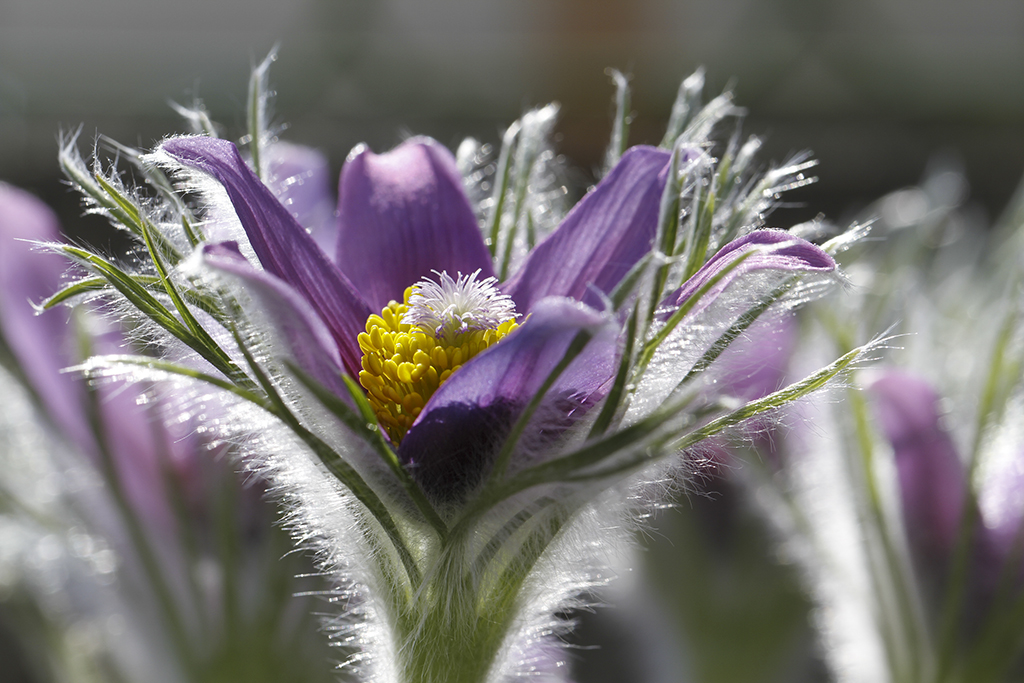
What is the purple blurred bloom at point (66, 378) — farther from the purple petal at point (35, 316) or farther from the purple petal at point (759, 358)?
the purple petal at point (759, 358)

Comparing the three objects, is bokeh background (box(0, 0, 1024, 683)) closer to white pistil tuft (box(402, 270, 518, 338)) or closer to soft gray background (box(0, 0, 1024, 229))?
soft gray background (box(0, 0, 1024, 229))

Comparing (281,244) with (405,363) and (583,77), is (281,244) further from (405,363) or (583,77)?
(583,77)

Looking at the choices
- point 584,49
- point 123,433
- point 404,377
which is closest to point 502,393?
point 404,377

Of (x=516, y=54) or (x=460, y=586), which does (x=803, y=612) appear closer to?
(x=460, y=586)

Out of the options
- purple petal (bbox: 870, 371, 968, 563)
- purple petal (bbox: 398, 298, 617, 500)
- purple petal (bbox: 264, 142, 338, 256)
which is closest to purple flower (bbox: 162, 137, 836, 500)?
purple petal (bbox: 398, 298, 617, 500)

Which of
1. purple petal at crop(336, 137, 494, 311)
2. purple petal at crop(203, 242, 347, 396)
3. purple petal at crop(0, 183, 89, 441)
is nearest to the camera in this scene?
purple petal at crop(203, 242, 347, 396)

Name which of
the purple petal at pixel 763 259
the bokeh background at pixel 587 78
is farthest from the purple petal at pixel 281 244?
the bokeh background at pixel 587 78

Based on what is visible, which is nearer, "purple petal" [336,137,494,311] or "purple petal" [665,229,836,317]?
"purple petal" [665,229,836,317]

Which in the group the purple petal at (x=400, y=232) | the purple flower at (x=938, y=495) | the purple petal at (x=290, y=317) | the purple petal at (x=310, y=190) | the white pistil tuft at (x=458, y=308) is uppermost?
the purple petal at (x=310, y=190)
